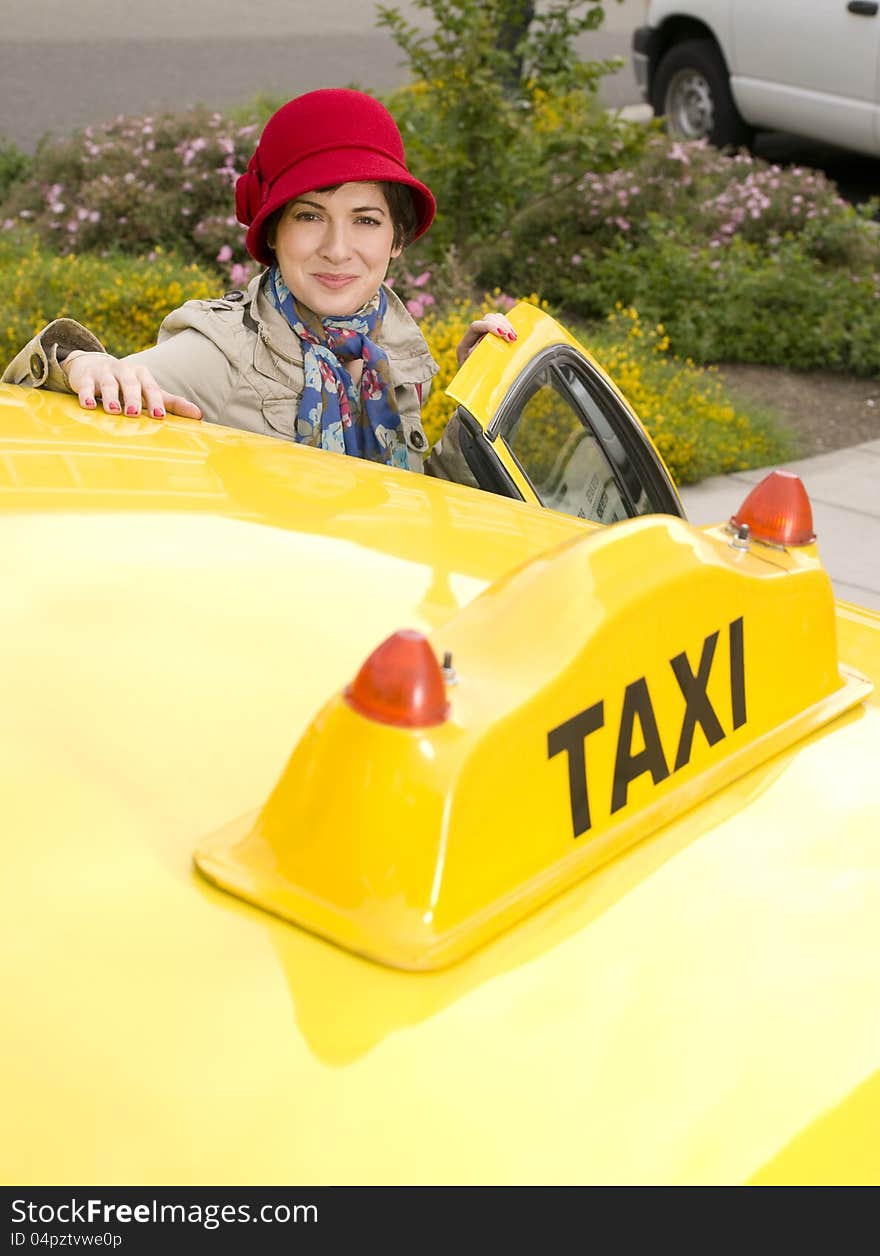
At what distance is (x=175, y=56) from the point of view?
1404cm

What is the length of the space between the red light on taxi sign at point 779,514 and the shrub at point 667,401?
422cm

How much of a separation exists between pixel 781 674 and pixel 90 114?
36.8 ft

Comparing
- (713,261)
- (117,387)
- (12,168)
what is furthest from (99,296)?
(117,387)

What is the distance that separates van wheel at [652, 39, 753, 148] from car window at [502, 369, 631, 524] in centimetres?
885

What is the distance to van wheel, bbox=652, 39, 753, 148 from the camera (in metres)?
11.3

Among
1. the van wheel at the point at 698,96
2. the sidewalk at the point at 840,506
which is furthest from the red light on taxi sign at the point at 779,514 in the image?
the van wheel at the point at 698,96

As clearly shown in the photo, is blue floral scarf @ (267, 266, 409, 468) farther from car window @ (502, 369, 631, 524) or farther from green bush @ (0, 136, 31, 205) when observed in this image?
green bush @ (0, 136, 31, 205)

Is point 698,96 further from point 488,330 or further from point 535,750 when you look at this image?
point 535,750

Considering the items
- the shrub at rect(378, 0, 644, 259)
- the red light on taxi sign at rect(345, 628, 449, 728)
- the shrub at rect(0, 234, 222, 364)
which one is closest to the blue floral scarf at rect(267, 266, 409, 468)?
the red light on taxi sign at rect(345, 628, 449, 728)

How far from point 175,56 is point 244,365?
12.1 metres

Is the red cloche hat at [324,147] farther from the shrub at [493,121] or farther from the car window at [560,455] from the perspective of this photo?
the shrub at [493,121]

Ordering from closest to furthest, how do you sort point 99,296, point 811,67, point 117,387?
point 117,387, point 99,296, point 811,67

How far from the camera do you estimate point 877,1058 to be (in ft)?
3.90

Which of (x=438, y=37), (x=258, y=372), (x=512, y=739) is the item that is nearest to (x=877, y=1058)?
(x=512, y=739)
